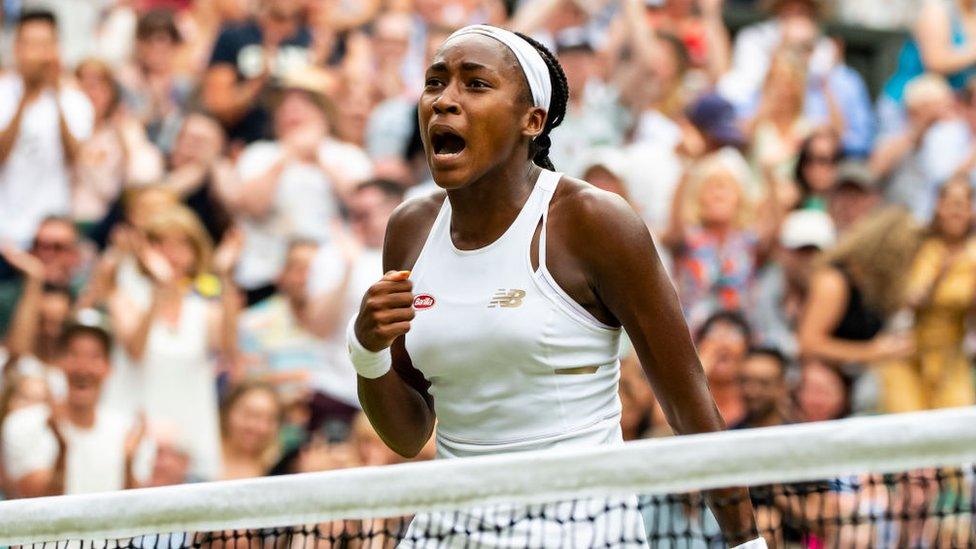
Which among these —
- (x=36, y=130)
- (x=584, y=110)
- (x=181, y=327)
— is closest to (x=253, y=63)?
(x=36, y=130)

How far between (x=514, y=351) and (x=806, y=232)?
609 centimetres

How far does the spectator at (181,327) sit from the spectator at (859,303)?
332 centimetres

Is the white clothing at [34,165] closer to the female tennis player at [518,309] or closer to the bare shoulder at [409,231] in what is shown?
the bare shoulder at [409,231]

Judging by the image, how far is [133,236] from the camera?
8938 mm

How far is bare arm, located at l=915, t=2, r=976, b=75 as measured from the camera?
36.9ft

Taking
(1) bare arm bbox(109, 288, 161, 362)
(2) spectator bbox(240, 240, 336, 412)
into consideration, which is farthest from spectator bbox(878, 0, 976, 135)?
(1) bare arm bbox(109, 288, 161, 362)

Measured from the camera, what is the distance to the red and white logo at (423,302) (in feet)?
13.4

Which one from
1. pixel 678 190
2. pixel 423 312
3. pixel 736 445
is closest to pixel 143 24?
pixel 678 190

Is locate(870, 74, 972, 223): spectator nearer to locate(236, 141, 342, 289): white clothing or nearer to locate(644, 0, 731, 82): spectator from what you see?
locate(644, 0, 731, 82): spectator

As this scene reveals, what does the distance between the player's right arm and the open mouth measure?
1.08 feet

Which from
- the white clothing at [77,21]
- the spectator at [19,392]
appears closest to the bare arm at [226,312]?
the spectator at [19,392]

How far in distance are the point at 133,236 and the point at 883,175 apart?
4975 mm

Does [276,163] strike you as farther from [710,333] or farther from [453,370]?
[453,370]

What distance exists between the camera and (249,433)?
8.22 m
